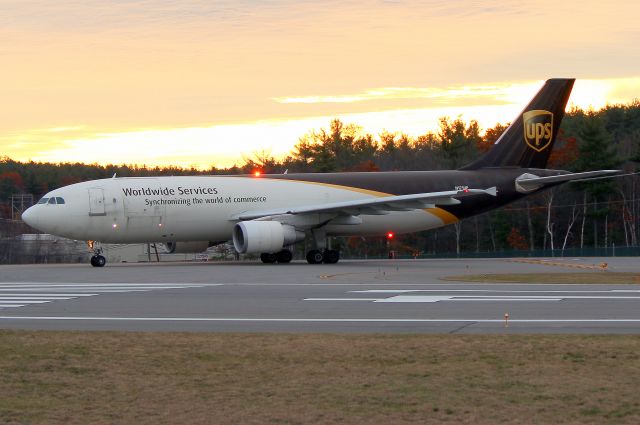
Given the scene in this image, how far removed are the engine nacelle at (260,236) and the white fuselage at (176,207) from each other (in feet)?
6.09

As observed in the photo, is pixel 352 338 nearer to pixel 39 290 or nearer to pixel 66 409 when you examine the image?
pixel 66 409

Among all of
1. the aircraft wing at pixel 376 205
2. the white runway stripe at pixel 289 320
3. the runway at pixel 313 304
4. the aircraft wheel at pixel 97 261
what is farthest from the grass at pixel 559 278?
the aircraft wheel at pixel 97 261

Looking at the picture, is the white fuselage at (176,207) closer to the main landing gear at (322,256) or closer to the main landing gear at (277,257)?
the main landing gear at (322,256)

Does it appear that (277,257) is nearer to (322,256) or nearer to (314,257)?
(314,257)

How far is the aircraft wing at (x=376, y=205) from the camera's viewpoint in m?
39.2

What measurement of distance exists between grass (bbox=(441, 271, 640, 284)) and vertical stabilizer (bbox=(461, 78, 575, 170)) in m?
15.4

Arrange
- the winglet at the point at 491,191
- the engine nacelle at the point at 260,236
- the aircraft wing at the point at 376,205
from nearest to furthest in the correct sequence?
the engine nacelle at the point at 260,236 < the aircraft wing at the point at 376,205 < the winglet at the point at 491,191

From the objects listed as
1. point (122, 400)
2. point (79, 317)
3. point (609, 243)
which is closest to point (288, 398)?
point (122, 400)

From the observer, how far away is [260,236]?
126ft

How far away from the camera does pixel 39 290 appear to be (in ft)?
84.9

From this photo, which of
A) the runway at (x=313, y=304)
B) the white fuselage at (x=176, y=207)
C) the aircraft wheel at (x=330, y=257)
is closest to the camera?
the runway at (x=313, y=304)

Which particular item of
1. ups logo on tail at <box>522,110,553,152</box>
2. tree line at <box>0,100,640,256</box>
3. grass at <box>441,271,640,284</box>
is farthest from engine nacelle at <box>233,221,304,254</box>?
tree line at <box>0,100,640,256</box>

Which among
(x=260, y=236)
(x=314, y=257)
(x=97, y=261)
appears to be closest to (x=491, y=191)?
(x=314, y=257)

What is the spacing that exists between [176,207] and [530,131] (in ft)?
52.8
